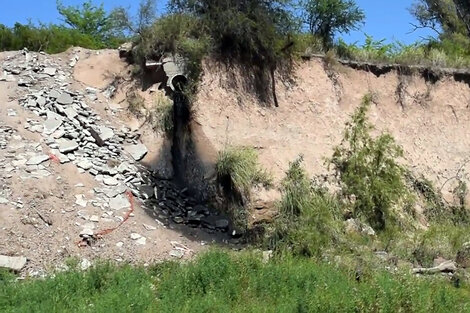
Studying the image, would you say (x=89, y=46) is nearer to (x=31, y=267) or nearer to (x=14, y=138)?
(x=14, y=138)

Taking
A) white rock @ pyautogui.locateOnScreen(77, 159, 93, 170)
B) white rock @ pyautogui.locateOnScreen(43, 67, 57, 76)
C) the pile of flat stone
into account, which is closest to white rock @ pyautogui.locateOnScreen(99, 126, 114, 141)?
the pile of flat stone

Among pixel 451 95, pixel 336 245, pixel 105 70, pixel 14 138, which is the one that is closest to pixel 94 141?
pixel 14 138

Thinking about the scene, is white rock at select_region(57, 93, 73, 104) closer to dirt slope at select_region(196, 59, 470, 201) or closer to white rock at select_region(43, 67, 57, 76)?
white rock at select_region(43, 67, 57, 76)

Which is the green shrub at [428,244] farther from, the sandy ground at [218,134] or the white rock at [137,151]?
the white rock at [137,151]

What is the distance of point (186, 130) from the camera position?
16469 millimetres

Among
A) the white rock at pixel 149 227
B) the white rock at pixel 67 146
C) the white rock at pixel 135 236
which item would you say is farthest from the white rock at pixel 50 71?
the white rock at pixel 135 236

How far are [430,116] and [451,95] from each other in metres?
1.02

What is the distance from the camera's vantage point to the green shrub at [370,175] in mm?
15156

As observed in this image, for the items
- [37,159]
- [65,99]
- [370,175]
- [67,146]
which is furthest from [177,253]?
[65,99]

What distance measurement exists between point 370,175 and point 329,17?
19.8 feet

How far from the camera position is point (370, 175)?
1536cm

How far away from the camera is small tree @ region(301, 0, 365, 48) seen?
19.8 metres

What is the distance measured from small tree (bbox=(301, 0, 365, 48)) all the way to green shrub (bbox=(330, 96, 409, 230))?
14.9 feet

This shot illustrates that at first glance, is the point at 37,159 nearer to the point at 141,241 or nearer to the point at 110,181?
the point at 110,181
